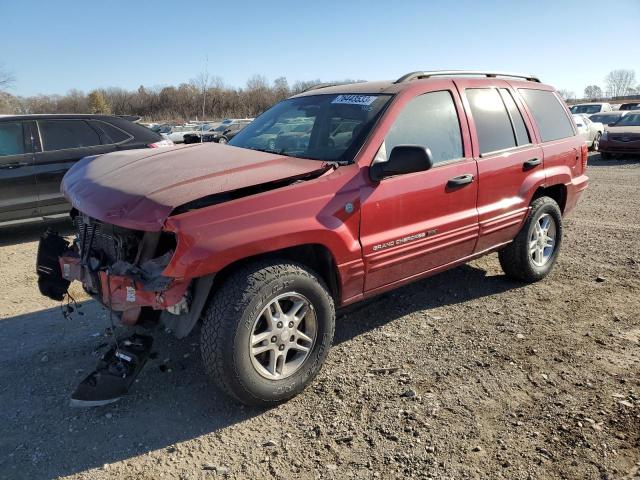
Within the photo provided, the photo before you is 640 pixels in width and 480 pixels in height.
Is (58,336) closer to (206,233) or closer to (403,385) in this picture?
(206,233)

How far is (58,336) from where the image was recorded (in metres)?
3.97

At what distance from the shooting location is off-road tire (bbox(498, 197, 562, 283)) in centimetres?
470

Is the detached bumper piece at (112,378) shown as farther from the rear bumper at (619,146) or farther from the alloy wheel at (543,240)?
the rear bumper at (619,146)

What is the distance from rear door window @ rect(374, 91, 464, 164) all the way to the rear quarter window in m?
1.26

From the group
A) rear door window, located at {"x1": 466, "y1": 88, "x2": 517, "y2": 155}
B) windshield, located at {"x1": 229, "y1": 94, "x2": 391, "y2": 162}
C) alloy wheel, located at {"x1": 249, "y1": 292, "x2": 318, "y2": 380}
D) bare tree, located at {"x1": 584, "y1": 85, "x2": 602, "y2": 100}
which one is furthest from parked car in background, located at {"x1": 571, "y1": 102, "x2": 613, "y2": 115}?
bare tree, located at {"x1": 584, "y1": 85, "x2": 602, "y2": 100}

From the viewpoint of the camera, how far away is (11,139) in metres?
6.74

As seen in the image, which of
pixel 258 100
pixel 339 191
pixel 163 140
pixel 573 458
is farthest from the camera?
pixel 258 100

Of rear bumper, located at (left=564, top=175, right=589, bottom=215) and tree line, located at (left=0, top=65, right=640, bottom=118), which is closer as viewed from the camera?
rear bumper, located at (left=564, top=175, right=589, bottom=215)

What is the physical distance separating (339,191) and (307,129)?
1006 millimetres

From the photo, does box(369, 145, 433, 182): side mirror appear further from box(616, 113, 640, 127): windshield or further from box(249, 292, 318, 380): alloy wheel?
box(616, 113, 640, 127): windshield

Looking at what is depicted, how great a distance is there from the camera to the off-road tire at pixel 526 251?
15.4 feet

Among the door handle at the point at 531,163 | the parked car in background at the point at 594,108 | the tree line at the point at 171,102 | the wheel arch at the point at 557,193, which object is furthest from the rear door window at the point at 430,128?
the tree line at the point at 171,102

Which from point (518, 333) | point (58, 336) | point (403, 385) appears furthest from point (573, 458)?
point (58, 336)

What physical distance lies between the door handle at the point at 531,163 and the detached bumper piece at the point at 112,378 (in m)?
3.46
